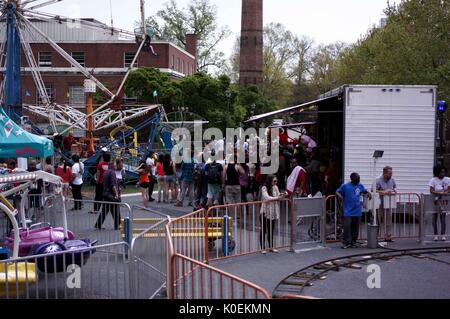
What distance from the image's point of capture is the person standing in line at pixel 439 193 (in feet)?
45.2

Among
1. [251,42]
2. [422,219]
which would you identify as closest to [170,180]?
[422,219]

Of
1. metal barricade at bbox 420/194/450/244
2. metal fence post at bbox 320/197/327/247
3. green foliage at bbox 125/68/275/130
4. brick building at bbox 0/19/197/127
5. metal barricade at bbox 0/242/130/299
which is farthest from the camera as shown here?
brick building at bbox 0/19/197/127

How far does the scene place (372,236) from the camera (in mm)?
13289

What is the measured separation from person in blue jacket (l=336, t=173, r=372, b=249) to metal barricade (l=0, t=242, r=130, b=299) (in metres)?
6.45

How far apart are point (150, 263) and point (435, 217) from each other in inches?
304

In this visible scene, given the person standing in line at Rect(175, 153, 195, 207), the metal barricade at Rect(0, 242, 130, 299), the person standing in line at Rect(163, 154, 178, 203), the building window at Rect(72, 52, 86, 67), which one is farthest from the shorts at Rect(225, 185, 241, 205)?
the building window at Rect(72, 52, 86, 67)

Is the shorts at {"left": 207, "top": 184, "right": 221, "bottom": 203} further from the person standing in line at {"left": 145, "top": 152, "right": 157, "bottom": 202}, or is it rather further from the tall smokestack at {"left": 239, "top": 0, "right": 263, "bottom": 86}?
the tall smokestack at {"left": 239, "top": 0, "right": 263, "bottom": 86}

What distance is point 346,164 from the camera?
16.0 metres

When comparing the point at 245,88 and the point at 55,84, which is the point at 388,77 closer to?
the point at 245,88

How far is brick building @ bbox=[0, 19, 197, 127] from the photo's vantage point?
53.8 m

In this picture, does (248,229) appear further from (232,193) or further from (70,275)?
(70,275)

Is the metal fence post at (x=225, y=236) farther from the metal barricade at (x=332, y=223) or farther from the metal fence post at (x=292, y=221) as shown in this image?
the metal barricade at (x=332, y=223)

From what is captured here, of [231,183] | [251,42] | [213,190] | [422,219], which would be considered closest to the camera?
[422,219]
